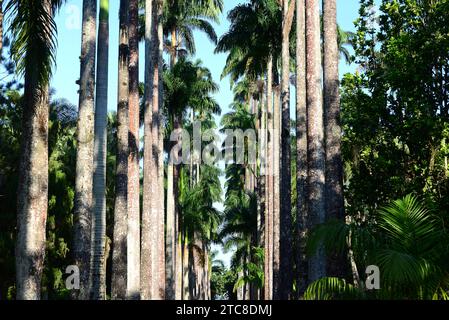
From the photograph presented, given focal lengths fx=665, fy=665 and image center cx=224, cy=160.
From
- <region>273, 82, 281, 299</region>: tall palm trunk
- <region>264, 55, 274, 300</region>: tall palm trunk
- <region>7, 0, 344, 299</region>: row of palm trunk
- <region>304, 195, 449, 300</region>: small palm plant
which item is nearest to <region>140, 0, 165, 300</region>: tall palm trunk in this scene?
<region>7, 0, 344, 299</region>: row of palm trunk

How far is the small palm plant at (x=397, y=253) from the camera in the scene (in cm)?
898

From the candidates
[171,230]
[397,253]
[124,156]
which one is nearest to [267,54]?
[171,230]

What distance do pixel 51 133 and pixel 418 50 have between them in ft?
61.8

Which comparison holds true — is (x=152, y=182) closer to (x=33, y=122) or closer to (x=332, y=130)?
(x=332, y=130)

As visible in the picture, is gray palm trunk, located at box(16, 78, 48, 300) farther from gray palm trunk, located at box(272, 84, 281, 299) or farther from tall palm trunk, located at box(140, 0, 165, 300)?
gray palm trunk, located at box(272, 84, 281, 299)

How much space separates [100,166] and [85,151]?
2.14 metres

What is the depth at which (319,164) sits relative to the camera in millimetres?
13820

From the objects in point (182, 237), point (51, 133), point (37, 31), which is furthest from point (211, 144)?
point (37, 31)

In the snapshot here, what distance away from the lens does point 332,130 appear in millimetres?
13555

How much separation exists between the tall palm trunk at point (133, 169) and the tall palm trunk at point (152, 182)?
7.65 feet

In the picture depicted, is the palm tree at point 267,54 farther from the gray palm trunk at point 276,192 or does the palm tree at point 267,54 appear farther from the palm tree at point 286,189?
the palm tree at point 286,189

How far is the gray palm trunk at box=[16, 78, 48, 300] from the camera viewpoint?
9938mm

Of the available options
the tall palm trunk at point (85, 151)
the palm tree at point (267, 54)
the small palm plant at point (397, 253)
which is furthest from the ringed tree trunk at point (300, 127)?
the small palm plant at point (397, 253)

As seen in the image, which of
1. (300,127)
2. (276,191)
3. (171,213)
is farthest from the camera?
(276,191)
